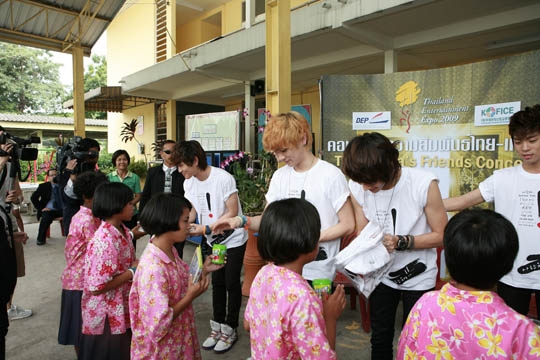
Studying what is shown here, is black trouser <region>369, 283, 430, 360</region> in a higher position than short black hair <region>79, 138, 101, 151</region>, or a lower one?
lower

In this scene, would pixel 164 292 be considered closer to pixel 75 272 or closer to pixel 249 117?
pixel 75 272

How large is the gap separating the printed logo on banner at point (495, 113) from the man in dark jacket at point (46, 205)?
6.18 meters

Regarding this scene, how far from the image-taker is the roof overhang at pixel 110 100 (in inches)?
440

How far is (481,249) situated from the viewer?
104 cm

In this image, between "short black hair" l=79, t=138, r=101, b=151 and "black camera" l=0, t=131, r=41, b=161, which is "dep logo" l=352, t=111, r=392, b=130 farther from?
"black camera" l=0, t=131, r=41, b=161

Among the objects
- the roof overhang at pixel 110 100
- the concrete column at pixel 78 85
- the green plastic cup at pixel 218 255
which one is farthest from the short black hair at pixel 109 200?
the roof overhang at pixel 110 100

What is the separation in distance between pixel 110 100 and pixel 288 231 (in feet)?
42.3

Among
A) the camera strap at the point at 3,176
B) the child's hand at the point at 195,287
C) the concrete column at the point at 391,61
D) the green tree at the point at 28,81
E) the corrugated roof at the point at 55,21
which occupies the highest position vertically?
the green tree at the point at 28,81

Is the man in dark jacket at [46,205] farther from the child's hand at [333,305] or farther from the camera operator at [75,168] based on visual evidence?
the child's hand at [333,305]

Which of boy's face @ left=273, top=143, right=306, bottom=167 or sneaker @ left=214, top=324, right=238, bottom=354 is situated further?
sneaker @ left=214, top=324, right=238, bottom=354

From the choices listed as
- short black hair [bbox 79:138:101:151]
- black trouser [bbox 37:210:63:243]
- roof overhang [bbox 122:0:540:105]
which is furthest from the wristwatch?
black trouser [bbox 37:210:63:243]

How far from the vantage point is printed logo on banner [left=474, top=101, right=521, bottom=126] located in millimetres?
3121

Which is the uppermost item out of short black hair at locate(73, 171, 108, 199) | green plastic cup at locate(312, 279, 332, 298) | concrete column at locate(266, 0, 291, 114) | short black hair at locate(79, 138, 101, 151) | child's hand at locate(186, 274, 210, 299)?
concrete column at locate(266, 0, 291, 114)

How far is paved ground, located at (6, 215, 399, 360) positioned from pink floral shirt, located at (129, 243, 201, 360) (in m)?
1.11
